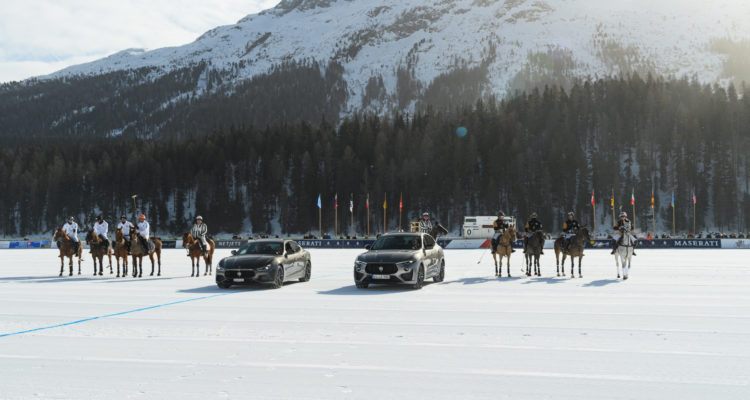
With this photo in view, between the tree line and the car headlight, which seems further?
the tree line

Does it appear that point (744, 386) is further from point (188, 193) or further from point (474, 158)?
point (188, 193)

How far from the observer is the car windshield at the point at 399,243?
18.1 meters

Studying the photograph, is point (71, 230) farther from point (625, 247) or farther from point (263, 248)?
point (625, 247)

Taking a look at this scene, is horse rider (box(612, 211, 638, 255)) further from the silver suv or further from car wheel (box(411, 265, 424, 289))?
car wheel (box(411, 265, 424, 289))

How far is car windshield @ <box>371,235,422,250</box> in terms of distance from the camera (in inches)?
711

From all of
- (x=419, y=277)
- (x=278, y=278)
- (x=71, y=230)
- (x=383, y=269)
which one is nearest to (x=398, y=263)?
(x=383, y=269)

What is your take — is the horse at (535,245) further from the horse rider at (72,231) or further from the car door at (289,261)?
the horse rider at (72,231)

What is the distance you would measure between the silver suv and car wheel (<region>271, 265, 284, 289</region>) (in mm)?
2264

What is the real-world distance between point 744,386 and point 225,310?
938cm

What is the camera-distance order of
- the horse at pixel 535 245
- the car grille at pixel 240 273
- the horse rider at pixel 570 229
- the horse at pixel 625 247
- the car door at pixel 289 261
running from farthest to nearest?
1. the horse at pixel 535 245
2. the horse rider at pixel 570 229
3. the horse at pixel 625 247
4. the car door at pixel 289 261
5. the car grille at pixel 240 273

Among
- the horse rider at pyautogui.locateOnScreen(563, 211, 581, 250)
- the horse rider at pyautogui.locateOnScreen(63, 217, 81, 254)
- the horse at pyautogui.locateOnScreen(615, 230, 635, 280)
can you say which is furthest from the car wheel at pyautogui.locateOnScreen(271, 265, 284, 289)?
the horse at pyautogui.locateOnScreen(615, 230, 635, 280)

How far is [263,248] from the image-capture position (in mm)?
18984

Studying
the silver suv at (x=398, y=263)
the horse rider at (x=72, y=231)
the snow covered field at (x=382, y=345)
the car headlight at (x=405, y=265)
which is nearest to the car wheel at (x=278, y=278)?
the snow covered field at (x=382, y=345)

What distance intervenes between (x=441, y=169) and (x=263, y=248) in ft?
294
